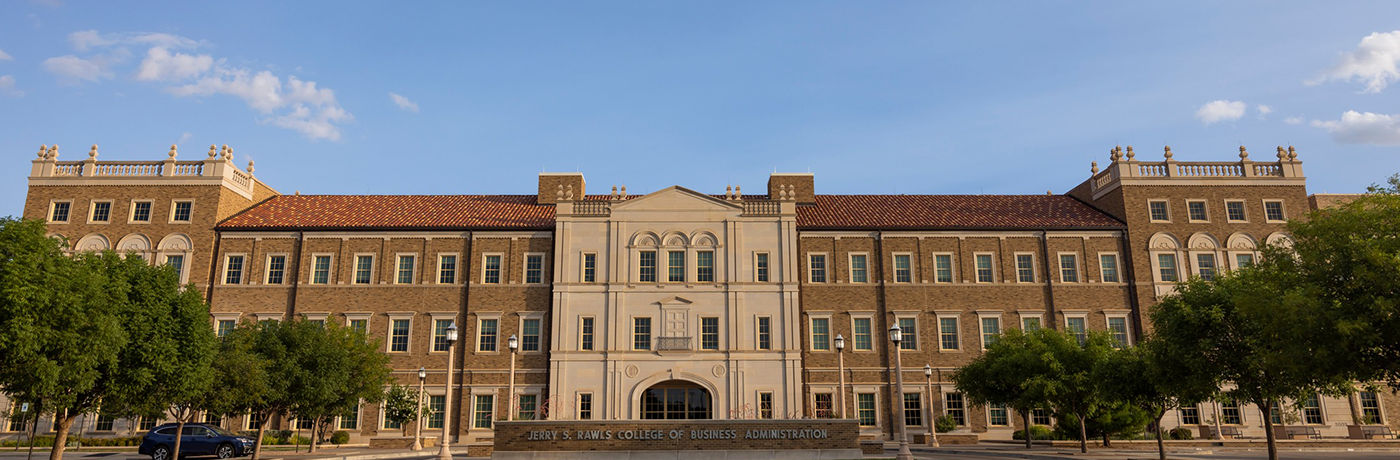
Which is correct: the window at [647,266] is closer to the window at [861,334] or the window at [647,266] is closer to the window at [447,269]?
the window at [447,269]

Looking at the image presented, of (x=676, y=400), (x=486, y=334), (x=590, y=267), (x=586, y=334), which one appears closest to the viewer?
(x=676, y=400)

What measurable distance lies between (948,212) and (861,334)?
8639 mm

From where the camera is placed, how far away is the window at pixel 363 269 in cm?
4406

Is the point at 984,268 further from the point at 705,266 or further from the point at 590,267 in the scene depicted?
the point at 590,267

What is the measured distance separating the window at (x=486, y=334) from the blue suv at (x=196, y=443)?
38.0 feet

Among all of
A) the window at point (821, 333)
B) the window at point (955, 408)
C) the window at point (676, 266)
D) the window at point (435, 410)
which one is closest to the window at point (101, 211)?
the window at point (435, 410)

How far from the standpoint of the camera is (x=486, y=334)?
43.0 m

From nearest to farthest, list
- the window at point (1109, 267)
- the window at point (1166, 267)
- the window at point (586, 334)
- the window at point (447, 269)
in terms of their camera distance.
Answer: the window at point (586, 334), the window at point (447, 269), the window at point (1166, 267), the window at point (1109, 267)

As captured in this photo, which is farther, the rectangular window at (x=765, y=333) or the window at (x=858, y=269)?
the window at (x=858, y=269)

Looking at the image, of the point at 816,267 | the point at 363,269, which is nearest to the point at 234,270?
the point at 363,269

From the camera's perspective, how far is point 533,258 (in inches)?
1748

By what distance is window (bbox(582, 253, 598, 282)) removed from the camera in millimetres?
43031

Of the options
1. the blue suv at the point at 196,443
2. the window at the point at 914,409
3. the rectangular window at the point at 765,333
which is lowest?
the blue suv at the point at 196,443

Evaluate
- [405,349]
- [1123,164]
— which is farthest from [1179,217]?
[405,349]
